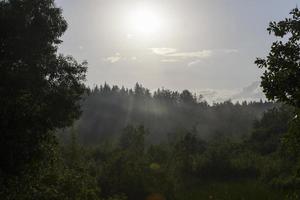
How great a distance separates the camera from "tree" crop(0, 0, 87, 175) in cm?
1827

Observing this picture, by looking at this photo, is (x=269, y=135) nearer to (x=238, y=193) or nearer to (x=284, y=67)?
(x=238, y=193)

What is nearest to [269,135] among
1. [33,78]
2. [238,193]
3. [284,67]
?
[238,193]

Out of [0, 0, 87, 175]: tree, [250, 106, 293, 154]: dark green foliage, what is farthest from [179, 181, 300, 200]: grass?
[250, 106, 293, 154]: dark green foliage

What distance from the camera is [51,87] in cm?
2308

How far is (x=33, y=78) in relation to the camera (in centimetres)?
2183

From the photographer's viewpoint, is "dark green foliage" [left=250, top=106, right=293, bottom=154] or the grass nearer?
the grass

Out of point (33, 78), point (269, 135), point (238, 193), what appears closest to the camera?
point (33, 78)

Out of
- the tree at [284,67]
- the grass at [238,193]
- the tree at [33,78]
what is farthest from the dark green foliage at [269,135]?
the tree at [284,67]

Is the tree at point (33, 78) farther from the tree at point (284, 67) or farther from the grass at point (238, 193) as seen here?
the grass at point (238, 193)

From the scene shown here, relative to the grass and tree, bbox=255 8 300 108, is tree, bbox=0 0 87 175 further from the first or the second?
the grass

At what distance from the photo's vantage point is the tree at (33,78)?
18266 mm

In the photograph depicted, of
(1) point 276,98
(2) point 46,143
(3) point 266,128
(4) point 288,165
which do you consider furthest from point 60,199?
(3) point 266,128

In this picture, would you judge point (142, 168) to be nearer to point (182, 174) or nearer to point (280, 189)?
point (280, 189)

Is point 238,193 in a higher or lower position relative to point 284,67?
lower
